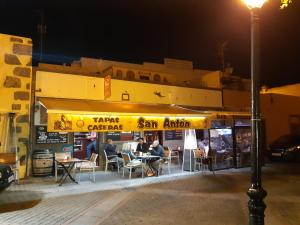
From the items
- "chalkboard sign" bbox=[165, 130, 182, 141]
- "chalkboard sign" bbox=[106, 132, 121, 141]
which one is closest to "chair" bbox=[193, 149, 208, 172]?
"chalkboard sign" bbox=[106, 132, 121, 141]

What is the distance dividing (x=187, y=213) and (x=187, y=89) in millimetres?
9768

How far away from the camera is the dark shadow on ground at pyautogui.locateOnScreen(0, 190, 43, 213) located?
7457 mm

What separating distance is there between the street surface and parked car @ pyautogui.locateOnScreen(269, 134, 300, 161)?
6311mm

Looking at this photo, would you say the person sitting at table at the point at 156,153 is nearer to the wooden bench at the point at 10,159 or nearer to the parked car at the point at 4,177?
the wooden bench at the point at 10,159

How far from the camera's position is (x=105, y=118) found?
1030 centimetres

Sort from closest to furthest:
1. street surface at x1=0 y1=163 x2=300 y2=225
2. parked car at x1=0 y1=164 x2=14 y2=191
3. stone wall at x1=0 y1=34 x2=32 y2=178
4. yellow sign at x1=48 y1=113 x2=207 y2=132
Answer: street surface at x1=0 y1=163 x2=300 y2=225, parked car at x1=0 y1=164 x2=14 y2=191, yellow sign at x1=48 y1=113 x2=207 y2=132, stone wall at x1=0 y1=34 x2=32 y2=178

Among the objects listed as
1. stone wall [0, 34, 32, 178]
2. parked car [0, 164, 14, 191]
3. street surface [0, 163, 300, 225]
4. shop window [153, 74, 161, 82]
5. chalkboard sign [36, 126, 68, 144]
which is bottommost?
street surface [0, 163, 300, 225]

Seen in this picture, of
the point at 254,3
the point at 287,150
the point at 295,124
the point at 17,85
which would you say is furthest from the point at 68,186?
the point at 295,124

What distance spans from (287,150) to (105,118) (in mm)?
11072

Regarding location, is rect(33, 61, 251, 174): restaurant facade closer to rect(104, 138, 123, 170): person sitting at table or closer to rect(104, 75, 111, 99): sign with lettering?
rect(104, 75, 111, 99): sign with lettering

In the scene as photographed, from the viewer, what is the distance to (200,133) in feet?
54.0

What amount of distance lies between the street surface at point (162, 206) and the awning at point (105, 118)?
7.04 ft

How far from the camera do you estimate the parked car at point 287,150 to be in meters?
16.4

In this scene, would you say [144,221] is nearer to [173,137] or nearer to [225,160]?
[225,160]
